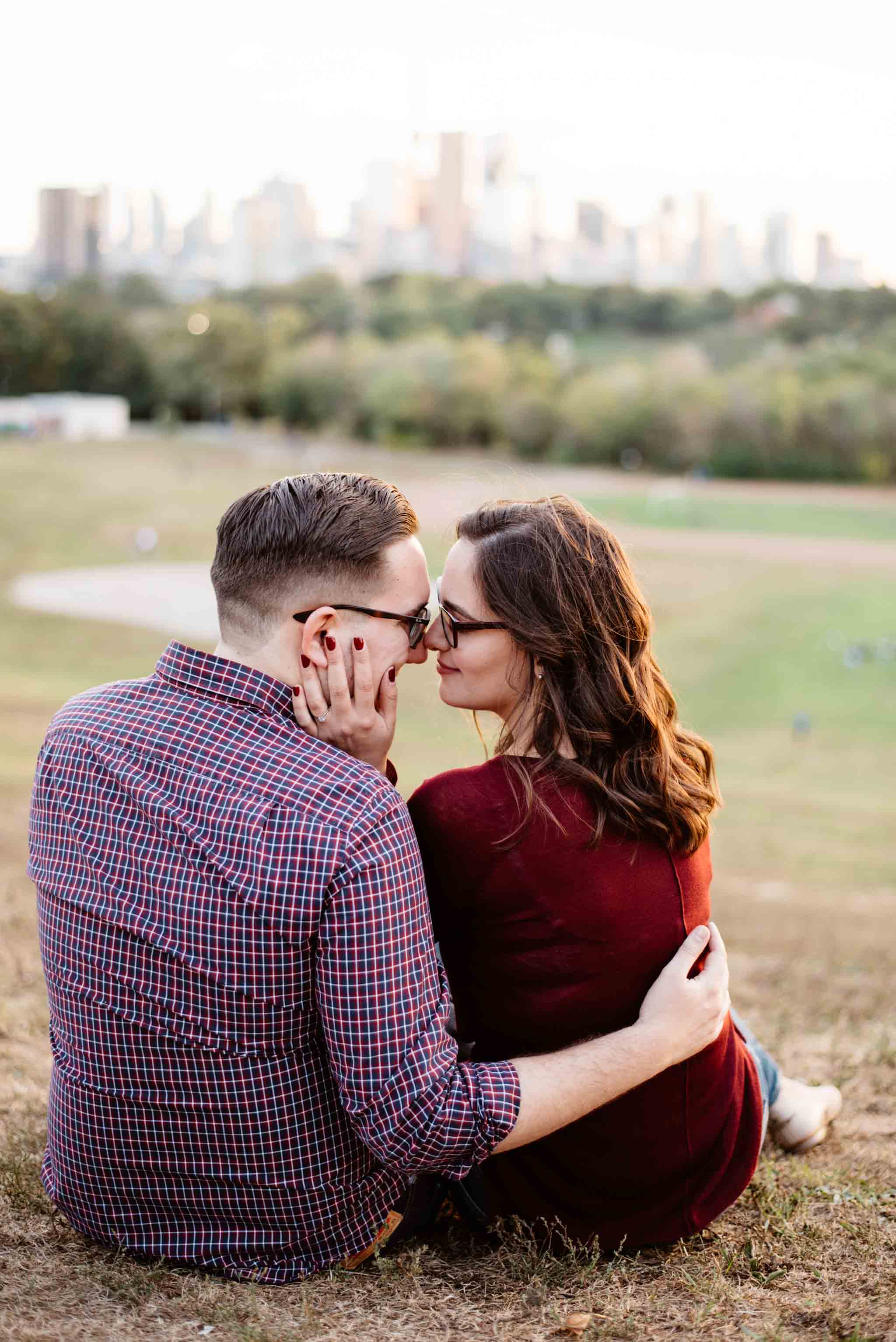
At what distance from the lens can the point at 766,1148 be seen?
2307 millimetres

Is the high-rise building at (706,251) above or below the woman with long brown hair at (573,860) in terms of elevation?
above

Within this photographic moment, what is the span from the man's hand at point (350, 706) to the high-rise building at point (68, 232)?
15.9 m

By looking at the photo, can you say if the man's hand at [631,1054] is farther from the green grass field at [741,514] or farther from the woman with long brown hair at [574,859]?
the green grass field at [741,514]

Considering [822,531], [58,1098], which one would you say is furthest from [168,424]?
[58,1098]

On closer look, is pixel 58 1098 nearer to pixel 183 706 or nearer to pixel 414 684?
pixel 183 706

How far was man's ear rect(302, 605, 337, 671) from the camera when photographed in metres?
1.62

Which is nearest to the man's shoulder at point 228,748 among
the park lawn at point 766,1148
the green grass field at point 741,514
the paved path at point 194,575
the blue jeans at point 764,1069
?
the park lawn at point 766,1148

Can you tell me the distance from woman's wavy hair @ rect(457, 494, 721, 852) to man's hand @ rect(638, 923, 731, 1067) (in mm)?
148

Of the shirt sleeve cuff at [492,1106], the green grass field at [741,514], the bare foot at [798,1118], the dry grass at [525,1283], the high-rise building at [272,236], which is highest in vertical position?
the high-rise building at [272,236]

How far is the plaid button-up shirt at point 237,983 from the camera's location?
1437 millimetres

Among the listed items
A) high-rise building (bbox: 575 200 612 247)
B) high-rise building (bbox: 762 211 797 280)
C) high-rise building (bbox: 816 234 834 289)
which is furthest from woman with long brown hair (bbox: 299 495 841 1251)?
high-rise building (bbox: 575 200 612 247)

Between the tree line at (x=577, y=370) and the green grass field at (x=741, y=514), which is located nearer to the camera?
the tree line at (x=577, y=370)

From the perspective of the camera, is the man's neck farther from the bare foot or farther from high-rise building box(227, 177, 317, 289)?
high-rise building box(227, 177, 317, 289)

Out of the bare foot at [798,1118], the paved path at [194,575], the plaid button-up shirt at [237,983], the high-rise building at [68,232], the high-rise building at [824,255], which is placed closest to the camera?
the plaid button-up shirt at [237,983]
